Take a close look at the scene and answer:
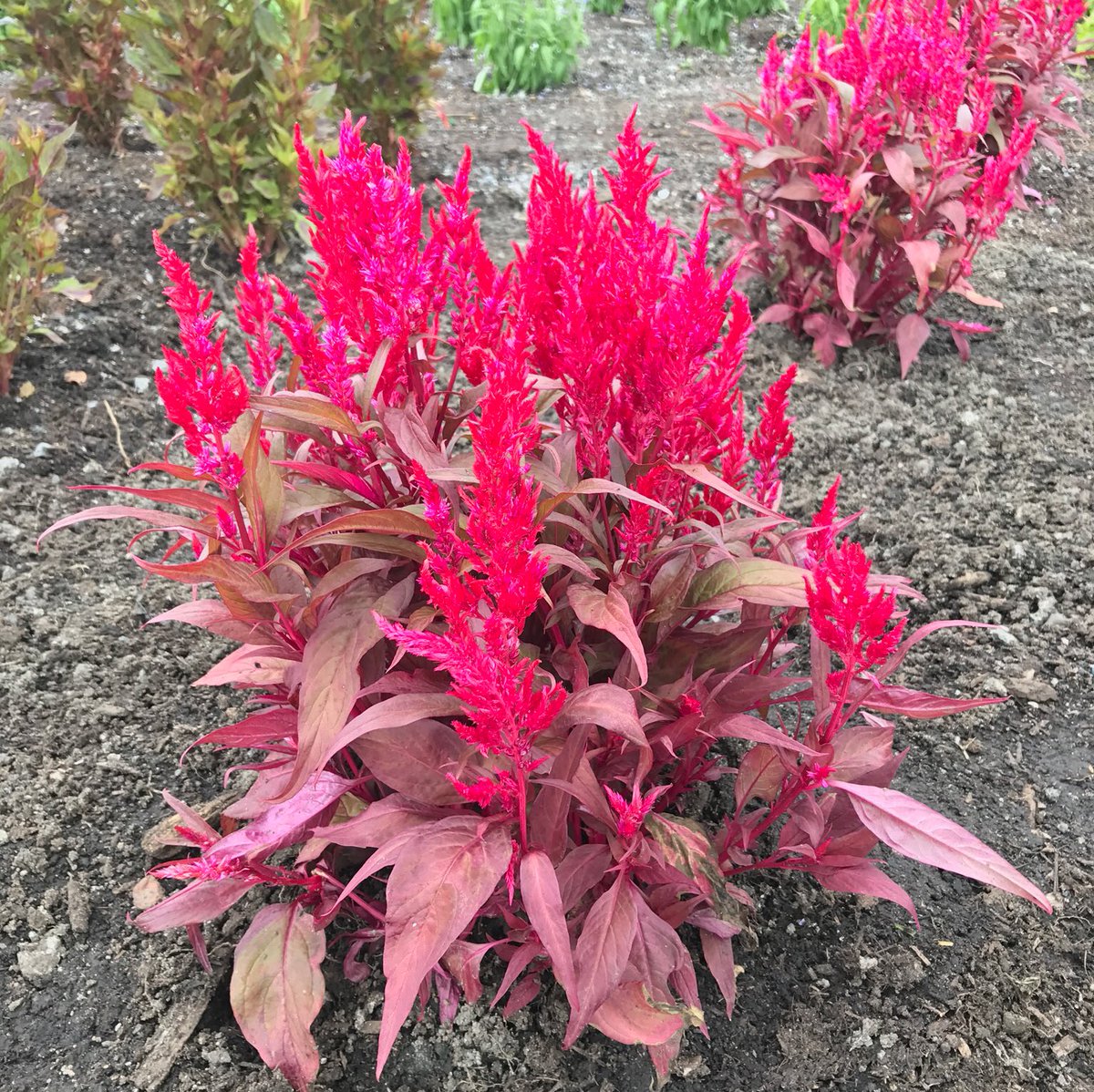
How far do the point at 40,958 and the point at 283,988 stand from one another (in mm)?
647

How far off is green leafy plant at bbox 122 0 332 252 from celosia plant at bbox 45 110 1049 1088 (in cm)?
287

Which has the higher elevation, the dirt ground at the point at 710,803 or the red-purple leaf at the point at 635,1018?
the red-purple leaf at the point at 635,1018

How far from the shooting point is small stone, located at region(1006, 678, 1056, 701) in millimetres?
2424

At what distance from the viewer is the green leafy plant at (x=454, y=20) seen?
24.6 feet

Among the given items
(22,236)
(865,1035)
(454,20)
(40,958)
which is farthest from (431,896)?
(454,20)

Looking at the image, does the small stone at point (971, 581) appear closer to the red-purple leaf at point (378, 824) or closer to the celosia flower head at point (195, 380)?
the red-purple leaf at point (378, 824)

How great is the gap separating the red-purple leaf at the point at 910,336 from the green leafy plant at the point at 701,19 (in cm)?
510

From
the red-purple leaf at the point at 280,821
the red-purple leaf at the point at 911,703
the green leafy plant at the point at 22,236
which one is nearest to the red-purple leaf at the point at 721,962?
the red-purple leaf at the point at 911,703

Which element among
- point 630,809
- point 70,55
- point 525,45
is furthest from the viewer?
point 525,45

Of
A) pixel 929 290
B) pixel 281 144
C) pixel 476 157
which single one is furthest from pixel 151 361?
pixel 929 290

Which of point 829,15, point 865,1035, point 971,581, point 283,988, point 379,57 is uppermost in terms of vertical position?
point 379,57

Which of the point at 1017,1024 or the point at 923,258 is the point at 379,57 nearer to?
the point at 923,258

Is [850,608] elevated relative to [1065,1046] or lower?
elevated

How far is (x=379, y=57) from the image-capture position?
4.93 m
